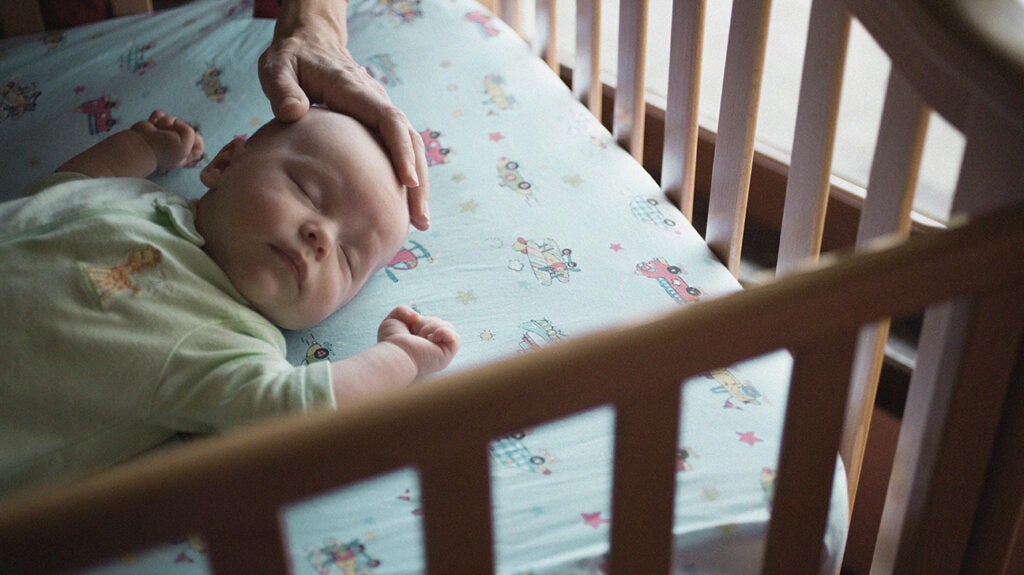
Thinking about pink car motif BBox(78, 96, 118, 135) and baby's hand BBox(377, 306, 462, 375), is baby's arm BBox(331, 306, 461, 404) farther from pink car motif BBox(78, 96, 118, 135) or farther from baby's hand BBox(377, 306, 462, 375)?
pink car motif BBox(78, 96, 118, 135)

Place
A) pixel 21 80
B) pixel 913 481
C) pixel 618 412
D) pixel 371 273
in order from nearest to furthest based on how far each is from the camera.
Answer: pixel 618 412
pixel 913 481
pixel 371 273
pixel 21 80

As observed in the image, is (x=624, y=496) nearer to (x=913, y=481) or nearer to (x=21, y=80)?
(x=913, y=481)

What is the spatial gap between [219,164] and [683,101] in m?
0.58

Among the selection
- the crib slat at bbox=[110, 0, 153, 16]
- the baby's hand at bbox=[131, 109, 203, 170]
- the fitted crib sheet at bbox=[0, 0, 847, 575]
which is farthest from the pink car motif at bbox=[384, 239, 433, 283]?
the crib slat at bbox=[110, 0, 153, 16]

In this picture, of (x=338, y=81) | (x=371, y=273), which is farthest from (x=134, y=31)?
(x=371, y=273)

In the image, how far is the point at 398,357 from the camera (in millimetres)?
901

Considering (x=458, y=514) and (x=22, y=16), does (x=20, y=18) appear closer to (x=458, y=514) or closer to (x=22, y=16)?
(x=22, y=16)

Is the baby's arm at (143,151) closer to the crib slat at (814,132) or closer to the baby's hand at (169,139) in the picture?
the baby's hand at (169,139)

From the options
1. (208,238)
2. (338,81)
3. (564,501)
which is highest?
(338,81)

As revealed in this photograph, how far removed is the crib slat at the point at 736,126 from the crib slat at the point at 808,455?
53 cm

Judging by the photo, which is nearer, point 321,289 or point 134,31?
point 321,289

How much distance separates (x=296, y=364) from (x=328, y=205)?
170 mm

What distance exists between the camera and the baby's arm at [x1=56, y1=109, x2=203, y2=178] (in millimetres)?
1179

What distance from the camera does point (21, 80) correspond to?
4.70 ft
